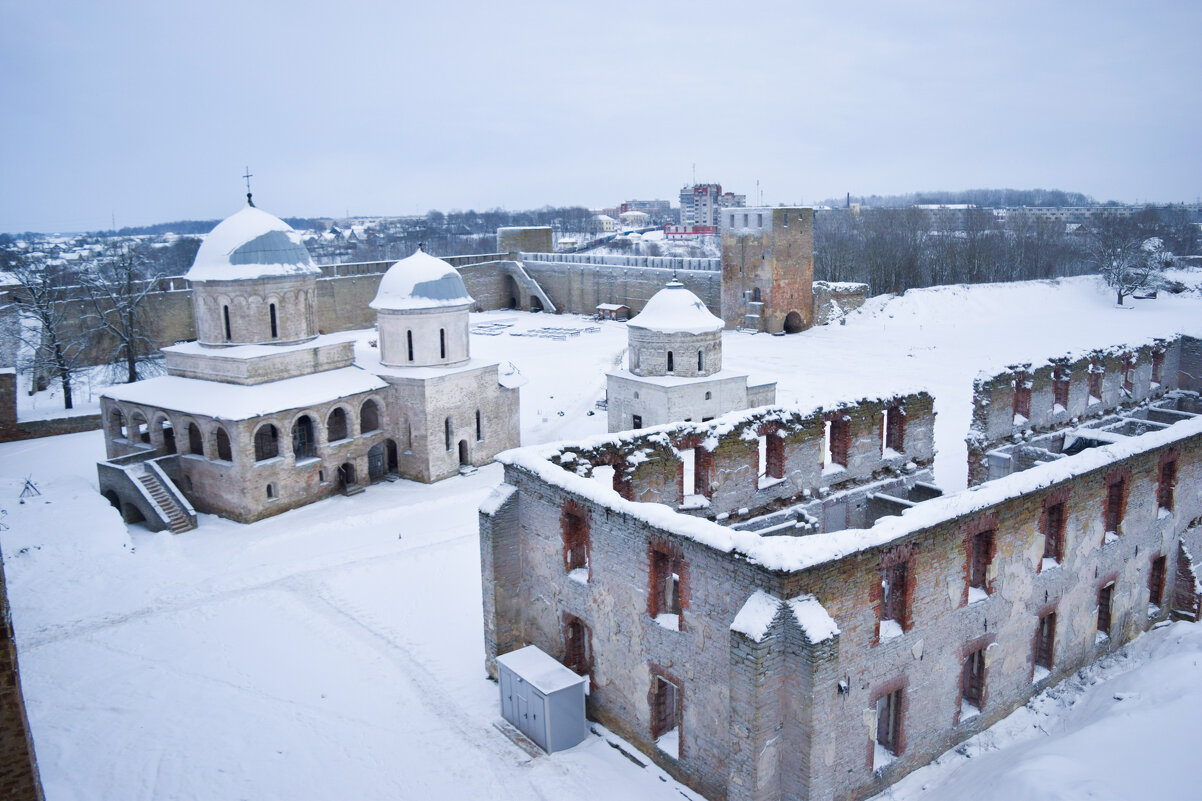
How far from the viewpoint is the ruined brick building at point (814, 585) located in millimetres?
11602

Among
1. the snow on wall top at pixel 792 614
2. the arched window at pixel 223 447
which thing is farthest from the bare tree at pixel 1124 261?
the snow on wall top at pixel 792 614

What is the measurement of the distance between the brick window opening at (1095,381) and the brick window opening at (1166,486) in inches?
311

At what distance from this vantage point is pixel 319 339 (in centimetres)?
3048

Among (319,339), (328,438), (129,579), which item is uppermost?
(319,339)

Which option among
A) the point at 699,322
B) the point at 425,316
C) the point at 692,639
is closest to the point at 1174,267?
the point at 699,322

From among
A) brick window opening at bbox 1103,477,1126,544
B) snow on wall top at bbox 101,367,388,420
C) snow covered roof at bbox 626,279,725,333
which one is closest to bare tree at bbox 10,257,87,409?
snow on wall top at bbox 101,367,388,420

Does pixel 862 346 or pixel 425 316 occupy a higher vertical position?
pixel 425 316

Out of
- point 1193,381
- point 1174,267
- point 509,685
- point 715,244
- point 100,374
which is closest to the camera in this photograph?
point 509,685

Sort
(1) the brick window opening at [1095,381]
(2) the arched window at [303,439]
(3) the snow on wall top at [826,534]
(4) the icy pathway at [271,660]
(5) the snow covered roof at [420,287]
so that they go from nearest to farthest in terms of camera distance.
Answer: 1. (3) the snow on wall top at [826,534]
2. (4) the icy pathway at [271,660]
3. (1) the brick window opening at [1095,381]
4. (2) the arched window at [303,439]
5. (5) the snow covered roof at [420,287]

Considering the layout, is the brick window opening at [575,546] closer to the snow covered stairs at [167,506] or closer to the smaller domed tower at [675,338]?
the snow covered stairs at [167,506]

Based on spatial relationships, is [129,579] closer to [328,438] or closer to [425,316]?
[328,438]

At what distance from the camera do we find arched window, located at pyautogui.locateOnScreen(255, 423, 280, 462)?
2827cm

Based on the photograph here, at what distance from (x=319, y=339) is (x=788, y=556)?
2304 centimetres

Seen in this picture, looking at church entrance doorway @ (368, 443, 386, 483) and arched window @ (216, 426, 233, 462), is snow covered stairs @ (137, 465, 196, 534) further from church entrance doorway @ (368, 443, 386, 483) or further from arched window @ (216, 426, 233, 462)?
church entrance doorway @ (368, 443, 386, 483)
